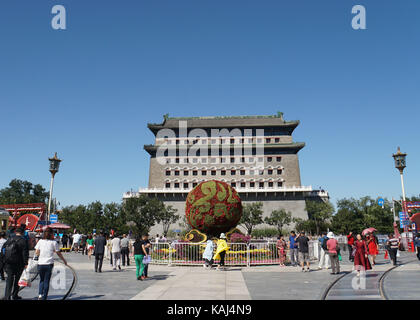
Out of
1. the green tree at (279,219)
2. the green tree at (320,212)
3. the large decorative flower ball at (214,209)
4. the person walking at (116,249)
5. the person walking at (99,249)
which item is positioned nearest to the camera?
the person walking at (99,249)

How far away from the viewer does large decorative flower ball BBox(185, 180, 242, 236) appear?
15.8m

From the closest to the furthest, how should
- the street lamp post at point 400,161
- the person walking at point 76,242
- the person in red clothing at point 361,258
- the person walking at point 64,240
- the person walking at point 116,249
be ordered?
1. the person in red clothing at point 361,258
2. the person walking at point 116,249
3. the street lamp post at point 400,161
4. the person walking at point 76,242
5. the person walking at point 64,240

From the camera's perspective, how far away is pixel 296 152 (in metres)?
59.5

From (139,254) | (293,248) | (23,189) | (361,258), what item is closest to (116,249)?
(139,254)

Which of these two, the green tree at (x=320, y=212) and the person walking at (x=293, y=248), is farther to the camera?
the green tree at (x=320, y=212)

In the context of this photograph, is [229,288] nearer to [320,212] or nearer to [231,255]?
[231,255]

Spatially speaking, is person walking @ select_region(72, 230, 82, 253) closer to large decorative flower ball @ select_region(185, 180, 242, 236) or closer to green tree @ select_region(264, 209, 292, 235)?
large decorative flower ball @ select_region(185, 180, 242, 236)

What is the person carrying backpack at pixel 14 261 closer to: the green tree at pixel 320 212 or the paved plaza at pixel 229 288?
the paved plaza at pixel 229 288

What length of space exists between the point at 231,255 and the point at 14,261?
9.48m

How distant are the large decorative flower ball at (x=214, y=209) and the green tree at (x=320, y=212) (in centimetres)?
3698

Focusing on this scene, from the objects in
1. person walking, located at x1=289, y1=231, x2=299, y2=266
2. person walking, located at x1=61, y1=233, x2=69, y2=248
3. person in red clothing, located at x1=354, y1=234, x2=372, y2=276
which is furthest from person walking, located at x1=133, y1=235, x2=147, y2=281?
person walking, located at x1=61, y1=233, x2=69, y2=248

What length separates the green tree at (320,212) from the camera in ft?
163

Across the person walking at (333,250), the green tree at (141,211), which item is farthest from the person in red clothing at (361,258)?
the green tree at (141,211)
